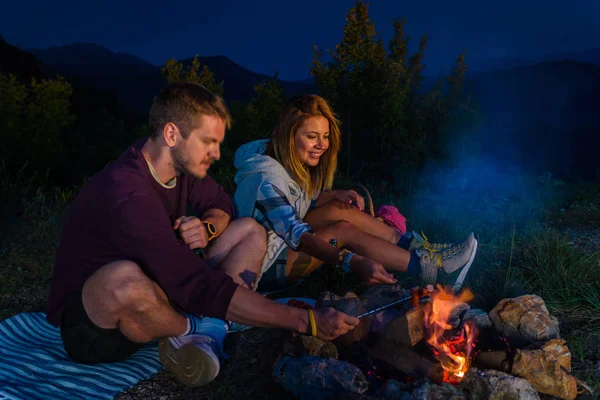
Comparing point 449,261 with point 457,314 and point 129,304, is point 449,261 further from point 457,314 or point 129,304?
point 129,304

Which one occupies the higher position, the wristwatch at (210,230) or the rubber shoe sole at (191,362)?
the wristwatch at (210,230)

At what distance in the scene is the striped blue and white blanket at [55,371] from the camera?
Answer: 2504mm

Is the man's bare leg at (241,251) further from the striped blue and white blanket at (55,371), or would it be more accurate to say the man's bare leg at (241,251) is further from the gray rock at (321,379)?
the gray rock at (321,379)

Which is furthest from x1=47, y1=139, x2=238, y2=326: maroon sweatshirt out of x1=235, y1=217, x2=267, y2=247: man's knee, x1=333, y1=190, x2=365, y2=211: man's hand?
x1=333, y1=190, x2=365, y2=211: man's hand

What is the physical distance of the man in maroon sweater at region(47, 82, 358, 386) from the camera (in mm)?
2328

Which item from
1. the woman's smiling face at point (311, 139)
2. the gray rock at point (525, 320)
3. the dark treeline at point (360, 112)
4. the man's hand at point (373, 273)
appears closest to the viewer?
the gray rock at point (525, 320)

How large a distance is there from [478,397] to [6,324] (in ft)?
9.12

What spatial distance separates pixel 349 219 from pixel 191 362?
1.63 meters

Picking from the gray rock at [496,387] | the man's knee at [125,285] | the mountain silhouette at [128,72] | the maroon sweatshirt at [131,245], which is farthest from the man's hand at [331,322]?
the mountain silhouette at [128,72]

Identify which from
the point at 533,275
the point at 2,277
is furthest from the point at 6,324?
the point at 533,275

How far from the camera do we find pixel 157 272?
233 cm

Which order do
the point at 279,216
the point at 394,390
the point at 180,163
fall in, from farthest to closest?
the point at 279,216, the point at 180,163, the point at 394,390

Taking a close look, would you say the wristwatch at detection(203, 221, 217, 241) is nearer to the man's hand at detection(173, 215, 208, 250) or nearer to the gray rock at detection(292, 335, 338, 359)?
the man's hand at detection(173, 215, 208, 250)

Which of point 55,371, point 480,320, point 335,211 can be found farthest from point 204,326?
point 480,320
